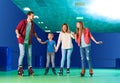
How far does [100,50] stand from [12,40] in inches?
493

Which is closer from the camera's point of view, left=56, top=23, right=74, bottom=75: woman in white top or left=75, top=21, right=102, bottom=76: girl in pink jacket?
left=75, top=21, right=102, bottom=76: girl in pink jacket

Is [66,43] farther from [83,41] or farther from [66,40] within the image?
[83,41]

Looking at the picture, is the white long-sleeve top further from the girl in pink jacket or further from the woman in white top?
the girl in pink jacket

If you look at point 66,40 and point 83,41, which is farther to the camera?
point 66,40

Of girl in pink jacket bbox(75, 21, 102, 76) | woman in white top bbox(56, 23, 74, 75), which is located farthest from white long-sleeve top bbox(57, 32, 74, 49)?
girl in pink jacket bbox(75, 21, 102, 76)

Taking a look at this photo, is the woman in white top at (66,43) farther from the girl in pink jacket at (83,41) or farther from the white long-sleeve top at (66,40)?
the girl in pink jacket at (83,41)

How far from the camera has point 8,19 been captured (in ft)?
41.5

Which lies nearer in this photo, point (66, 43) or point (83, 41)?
point (83, 41)

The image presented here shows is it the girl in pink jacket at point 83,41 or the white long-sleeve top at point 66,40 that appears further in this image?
the white long-sleeve top at point 66,40

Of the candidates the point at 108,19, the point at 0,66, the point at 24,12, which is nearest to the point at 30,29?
the point at 0,66

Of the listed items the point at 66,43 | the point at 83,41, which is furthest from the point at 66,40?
the point at 83,41

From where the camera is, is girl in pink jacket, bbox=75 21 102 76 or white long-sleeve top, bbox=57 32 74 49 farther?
white long-sleeve top, bbox=57 32 74 49

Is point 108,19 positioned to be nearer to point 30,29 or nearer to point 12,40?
point 12,40

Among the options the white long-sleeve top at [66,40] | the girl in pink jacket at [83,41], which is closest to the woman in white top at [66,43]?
the white long-sleeve top at [66,40]
